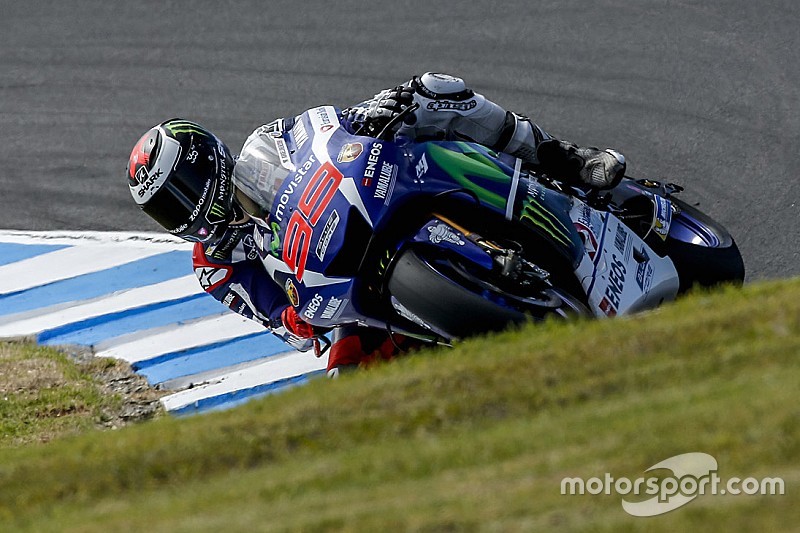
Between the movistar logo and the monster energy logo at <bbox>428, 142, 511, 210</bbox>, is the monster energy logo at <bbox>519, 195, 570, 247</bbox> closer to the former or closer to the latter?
the monster energy logo at <bbox>428, 142, 511, 210</bbox>

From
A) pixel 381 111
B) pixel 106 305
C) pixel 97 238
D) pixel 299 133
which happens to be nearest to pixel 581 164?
pixel 381 111

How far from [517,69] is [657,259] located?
12.3 feet

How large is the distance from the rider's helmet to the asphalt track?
3141mm

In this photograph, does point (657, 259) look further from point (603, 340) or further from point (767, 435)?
point (767, 435)

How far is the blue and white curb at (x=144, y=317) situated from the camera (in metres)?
7.62

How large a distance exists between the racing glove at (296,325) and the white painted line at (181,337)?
153 centimetres

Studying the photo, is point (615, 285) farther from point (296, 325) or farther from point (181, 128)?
point (181, 128)

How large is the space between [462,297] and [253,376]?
2.55 metres

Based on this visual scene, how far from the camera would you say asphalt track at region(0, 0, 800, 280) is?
27.4 ft

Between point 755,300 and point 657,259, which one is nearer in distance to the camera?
point 755,300

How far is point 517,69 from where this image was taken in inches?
383

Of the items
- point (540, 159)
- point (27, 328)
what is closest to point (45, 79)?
point (27, 328)

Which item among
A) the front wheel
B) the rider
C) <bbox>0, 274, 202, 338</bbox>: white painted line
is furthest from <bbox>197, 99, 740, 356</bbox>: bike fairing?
<bbox>0, 274, 202, 338</bbox>: white painted line

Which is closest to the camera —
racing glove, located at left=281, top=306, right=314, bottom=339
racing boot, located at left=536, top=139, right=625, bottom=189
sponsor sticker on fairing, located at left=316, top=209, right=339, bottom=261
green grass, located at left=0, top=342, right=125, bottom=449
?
sponsor sticker on fairing, located at left=316, top=209, right=339, bottom=261
